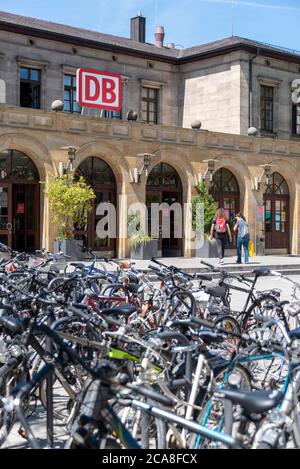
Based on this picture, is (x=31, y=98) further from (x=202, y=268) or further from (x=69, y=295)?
(x=69, y=295)

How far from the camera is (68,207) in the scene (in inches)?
848

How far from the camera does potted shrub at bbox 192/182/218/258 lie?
25.5 meters

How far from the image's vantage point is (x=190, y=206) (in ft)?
85.6

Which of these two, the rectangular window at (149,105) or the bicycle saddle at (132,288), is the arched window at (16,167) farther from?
A: the bicycle saddle at (132,288)

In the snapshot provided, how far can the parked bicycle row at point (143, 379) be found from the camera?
3.30m

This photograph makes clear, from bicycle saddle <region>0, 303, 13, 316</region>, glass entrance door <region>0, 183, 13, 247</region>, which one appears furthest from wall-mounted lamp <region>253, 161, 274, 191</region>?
bicycle saddle <region>0, 303, 13, 316</region>

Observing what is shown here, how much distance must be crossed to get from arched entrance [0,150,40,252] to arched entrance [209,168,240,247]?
26.3ft

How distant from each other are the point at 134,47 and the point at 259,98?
6.56m

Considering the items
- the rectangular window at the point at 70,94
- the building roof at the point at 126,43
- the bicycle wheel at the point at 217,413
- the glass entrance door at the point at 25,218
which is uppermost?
the building roof at the point at 126,43

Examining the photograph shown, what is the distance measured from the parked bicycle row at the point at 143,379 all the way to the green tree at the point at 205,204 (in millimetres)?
18826

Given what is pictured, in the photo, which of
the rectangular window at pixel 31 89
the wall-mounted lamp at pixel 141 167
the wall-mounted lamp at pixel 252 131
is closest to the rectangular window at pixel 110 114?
the rectangular window at pixel 31 89

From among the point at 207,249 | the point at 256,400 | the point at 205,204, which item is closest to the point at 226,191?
the point at 205,204

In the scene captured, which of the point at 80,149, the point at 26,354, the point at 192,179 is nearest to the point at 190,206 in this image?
the point at 192,179

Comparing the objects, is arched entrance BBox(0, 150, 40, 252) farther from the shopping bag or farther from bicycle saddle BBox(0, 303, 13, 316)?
bicycle saddle BBox(0, 303, 13, 316)
